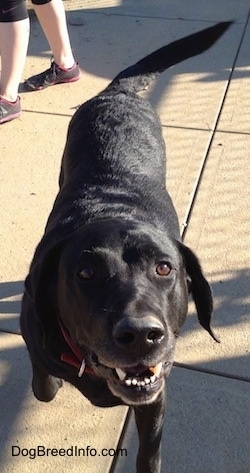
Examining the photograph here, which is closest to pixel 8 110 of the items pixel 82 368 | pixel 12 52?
pixel 12 52

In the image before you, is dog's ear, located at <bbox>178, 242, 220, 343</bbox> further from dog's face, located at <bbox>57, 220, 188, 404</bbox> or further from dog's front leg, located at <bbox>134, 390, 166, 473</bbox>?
A: dog's front leg, located at <bbox>134, 390, 166, 473</bbox>

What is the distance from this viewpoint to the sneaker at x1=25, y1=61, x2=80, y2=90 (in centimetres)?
539

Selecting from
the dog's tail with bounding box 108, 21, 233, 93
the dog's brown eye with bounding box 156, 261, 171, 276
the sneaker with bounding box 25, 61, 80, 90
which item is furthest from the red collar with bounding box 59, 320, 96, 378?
the sneaker with bounding box 25, 61, 80, 90

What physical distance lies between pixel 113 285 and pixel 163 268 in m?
0.23

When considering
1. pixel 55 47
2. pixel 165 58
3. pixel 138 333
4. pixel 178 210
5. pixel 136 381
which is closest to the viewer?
pixel 138 333

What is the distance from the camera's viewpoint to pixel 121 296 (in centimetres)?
230

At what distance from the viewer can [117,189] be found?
3.18 meters

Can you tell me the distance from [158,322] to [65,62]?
351 cm

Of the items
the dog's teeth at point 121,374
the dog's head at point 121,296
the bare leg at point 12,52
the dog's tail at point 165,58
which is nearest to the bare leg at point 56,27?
the bare leg at point 12,52

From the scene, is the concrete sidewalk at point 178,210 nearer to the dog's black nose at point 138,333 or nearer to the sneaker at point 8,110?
the sneaker at point 8,110

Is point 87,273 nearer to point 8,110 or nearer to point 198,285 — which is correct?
point 198,285

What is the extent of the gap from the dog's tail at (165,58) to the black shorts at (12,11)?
1002 millimetres

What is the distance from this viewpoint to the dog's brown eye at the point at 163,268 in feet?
8.27

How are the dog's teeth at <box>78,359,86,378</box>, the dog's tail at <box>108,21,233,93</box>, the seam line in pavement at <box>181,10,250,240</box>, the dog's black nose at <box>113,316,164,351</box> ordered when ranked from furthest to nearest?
the seam line in pavement at <box>181,10,250,240</box>
the dog's tail at <box>108,21,233,93</box>
the dog's teeth at <box>78,359,86,378</box>
the dog's black nose at <box>113,316,164,351</box>
